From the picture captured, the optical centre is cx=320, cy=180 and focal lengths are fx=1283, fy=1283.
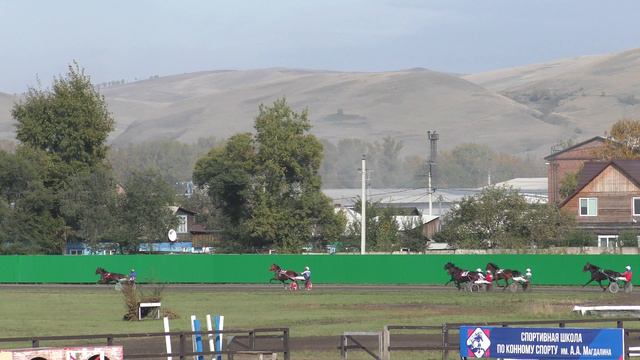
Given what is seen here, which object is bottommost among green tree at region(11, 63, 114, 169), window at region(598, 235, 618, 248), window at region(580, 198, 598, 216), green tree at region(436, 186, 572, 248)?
window at region(598, 235, 618, 248)

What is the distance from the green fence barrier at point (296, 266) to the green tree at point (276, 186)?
20.0 metres

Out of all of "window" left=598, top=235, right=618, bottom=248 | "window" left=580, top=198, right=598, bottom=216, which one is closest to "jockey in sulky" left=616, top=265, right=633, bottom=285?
"window" left=598, top=235, right=618, bottom=248

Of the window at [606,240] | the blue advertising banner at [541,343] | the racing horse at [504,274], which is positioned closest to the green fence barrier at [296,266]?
the racing horse at [504,274]

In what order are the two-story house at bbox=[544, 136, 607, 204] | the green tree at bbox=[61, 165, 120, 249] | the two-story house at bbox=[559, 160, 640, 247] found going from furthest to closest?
the two-story house at bbox=[544, 136, 607, 204], the two-story house at bbox=[559, 160, 640, 247], the green tree at bbox=[61, 165, 120, 249]

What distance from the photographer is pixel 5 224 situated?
303 feet

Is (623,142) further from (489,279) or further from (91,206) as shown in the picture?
(489,279)

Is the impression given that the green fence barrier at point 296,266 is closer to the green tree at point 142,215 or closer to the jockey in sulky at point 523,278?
the jockey in sulky at point 523,278

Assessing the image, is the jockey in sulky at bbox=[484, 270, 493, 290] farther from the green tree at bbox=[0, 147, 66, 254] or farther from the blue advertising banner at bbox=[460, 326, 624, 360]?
the green tree at bbox=[0, 147, 66, 254]

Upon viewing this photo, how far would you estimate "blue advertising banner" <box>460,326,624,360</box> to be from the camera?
2090 centimetres

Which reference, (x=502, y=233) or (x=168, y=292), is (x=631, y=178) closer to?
(x=502, y=233)

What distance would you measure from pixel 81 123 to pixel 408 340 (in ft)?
238

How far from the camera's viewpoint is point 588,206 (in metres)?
98.9

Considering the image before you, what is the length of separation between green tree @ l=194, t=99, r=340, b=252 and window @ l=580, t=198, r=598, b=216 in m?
18.9

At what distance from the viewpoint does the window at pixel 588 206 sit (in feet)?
323
